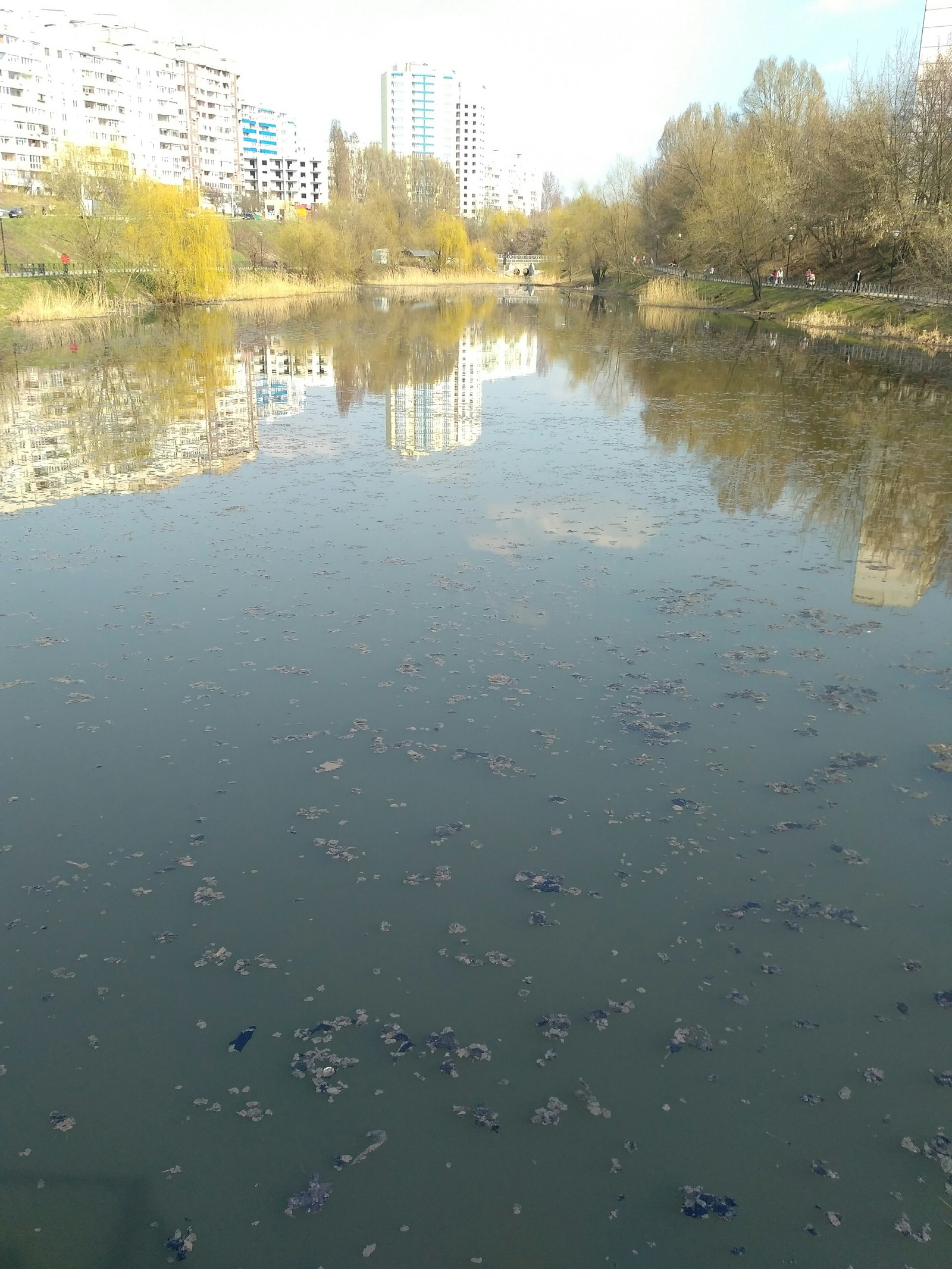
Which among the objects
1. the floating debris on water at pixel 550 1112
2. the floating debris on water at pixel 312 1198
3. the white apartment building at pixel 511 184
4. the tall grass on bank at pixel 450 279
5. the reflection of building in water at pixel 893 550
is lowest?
the floating debris on water at pixel 312 1198

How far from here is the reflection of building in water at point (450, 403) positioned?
43.9 ft

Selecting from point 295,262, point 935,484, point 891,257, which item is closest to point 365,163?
point 295,262

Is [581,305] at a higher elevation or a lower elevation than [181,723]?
higher

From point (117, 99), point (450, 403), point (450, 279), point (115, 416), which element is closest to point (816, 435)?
point (450, 403)

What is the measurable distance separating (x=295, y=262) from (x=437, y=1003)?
55.2 m

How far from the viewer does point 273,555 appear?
8.34 metres

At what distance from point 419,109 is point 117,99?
247ft

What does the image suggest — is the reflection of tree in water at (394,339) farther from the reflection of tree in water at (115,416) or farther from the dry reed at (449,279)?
the dry reed at (449,279)

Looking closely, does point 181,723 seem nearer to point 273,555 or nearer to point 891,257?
point 273,555

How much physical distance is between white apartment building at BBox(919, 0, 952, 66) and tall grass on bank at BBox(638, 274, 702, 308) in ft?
97.1

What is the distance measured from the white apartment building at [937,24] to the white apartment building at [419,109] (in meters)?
103

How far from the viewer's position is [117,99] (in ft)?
300

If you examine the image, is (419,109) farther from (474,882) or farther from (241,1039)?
(241,1039)

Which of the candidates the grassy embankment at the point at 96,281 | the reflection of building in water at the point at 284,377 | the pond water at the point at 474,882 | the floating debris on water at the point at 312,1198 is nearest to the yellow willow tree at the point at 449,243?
the grassy embankment at the point at 96,281
